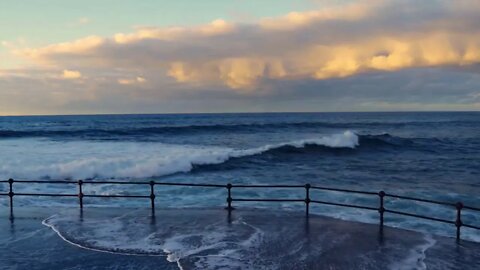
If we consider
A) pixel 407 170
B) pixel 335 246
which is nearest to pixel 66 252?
pixel 335 246

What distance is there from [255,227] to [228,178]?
14.2 meters

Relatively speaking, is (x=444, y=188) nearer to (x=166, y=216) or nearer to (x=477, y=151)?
(x=166, y=216)

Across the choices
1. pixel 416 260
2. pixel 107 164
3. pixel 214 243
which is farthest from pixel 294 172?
pixel 416 260

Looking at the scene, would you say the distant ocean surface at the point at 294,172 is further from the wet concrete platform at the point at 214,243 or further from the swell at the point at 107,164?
the wet concrete platform at the point at 214,243

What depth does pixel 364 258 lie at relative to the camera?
739cm

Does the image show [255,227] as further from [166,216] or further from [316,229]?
[166,216]

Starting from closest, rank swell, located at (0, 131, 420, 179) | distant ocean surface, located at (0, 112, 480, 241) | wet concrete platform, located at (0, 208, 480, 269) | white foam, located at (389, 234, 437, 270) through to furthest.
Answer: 1. white foam, located at (389, 234, 437, 270)
2. wet concrete platform, located at (0, 208, 480, 269)
3. distant ocean surface, located at (0, 112, 480, 241)
4. swell, located at (0, 131, 420, 179)

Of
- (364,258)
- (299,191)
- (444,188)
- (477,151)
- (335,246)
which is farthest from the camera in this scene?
(477,151)

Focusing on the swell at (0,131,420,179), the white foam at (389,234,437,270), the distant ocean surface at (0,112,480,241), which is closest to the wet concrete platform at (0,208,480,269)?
the white foam at (389,234,437,270)

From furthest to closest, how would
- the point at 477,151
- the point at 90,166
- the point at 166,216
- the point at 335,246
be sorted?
1. the point at 477,151
2. the point at 90,166
3. the point at 166,216
4. the point at 335,246

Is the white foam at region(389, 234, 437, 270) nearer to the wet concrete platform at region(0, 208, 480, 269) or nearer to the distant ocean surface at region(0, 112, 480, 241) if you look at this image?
the wet concrete platform at region(0, 208, 480, 269)

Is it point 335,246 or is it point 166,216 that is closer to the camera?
point 335,246

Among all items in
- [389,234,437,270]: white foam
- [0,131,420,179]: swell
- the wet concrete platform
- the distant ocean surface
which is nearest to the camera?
[389,234,437,270]: white foam

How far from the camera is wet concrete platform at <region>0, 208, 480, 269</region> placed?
7137 mm
